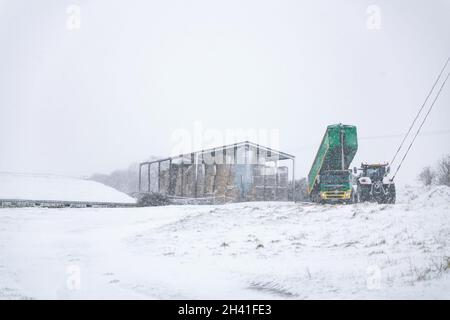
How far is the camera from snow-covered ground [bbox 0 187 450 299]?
7.77 meters

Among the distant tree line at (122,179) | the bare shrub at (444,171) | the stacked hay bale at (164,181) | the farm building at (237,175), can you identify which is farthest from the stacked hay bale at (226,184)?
the distant tree line at (122,179)

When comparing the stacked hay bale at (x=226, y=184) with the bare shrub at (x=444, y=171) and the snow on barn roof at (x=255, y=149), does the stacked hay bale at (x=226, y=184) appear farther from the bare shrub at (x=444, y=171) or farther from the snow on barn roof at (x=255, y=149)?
the bare shrub at (x=444, y=171)

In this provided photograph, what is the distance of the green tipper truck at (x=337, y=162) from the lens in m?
24.4

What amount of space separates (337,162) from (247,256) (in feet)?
51.3

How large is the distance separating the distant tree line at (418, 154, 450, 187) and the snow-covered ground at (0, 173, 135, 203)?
5298 cm

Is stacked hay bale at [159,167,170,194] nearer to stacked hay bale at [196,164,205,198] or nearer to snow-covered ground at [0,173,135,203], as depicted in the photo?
stacked hay bale at [196,164,205,198]

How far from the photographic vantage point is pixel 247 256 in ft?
37.5

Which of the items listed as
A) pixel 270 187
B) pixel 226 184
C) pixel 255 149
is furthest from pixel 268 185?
pixel 226 184

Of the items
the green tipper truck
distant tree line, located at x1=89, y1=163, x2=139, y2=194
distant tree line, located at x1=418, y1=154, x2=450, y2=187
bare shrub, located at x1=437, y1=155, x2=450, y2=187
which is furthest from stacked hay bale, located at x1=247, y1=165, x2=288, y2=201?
distant tree line, located at x1=89, y1=163, x2=139, y2=194

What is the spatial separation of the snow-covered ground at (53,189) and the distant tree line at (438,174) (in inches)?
2086
